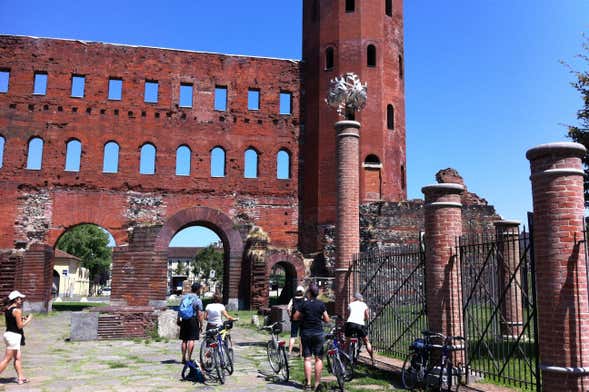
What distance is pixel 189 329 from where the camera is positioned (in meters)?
9.50

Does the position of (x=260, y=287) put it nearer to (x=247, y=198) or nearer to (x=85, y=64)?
(x=247, y=198)

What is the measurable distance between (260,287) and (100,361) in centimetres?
1358

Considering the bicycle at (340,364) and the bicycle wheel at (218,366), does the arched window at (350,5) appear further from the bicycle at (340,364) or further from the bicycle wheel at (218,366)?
the bicycle wheel at (218,366)

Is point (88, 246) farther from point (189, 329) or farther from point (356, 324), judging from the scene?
point (356, 324)

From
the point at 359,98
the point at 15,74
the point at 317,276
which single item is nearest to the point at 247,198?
the point at 317,276

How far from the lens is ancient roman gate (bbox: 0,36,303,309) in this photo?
26.5m

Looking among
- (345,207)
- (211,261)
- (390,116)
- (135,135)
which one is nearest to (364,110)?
(390,116)

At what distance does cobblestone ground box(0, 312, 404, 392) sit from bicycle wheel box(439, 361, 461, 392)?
82cm

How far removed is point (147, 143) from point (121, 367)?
65.6 ft

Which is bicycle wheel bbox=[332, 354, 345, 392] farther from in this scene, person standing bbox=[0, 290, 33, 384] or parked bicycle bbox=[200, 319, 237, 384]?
person standing bbox=[0, 290, 33, 384]

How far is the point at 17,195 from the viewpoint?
26.5 metres

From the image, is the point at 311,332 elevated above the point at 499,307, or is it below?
below

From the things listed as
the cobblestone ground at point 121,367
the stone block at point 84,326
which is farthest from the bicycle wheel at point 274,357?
the stone block at point 84,326

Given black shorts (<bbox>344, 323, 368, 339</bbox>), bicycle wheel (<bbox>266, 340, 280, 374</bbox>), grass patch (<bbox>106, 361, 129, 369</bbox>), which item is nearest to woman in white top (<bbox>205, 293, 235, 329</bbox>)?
bicycle wheel (<bbox>266, 340, 280, 374</bbox>)
